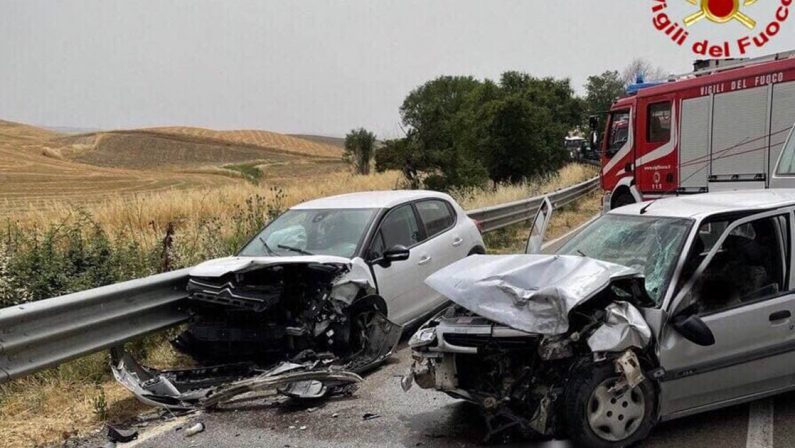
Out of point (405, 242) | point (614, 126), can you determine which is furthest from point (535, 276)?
point (614, 126)

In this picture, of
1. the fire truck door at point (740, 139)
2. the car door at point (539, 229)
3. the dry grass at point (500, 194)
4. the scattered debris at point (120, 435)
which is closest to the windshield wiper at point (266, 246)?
the scattered debris at point (120, 435)

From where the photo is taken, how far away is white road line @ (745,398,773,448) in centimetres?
396

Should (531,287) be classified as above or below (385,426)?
above

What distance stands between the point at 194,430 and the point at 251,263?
150 centimetres

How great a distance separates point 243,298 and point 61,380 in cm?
169

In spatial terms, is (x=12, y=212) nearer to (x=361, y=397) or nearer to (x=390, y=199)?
(x=390, y=199)

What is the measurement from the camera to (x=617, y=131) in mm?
15594

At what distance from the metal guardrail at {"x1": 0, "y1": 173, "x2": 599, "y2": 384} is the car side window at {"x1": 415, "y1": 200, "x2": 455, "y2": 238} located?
8.97 ft

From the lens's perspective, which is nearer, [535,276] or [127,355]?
[535,276]

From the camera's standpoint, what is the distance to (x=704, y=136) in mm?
12359

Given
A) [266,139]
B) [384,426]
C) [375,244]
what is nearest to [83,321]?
[384,426]

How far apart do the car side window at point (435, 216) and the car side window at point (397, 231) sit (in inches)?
8.0

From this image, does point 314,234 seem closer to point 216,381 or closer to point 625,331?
point 216,381

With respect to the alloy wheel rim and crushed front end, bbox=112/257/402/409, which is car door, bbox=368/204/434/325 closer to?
crushed front end, bbox=112/257/402/409
